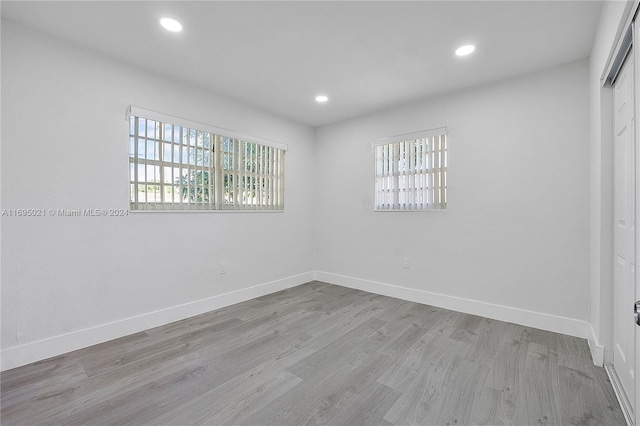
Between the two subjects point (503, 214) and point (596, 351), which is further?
point (503, 214)

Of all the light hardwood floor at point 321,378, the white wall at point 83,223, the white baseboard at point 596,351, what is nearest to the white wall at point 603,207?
the white baseboard at point 596,351

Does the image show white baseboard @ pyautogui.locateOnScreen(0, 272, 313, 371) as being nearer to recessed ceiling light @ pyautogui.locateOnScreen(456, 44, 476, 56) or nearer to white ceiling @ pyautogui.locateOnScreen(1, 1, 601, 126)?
white ceiling @ pyautogui.locateOnScreen(1, 1, 601, 126)

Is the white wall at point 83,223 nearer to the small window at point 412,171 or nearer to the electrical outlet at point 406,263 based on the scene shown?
the small window at point 412,171

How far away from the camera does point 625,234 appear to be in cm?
174

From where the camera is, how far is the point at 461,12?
6.61 ft

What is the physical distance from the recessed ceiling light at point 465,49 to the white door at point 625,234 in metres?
1.05

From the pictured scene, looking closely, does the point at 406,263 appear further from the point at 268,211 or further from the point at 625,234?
the point at 625,234

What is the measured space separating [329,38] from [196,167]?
80.6 inches

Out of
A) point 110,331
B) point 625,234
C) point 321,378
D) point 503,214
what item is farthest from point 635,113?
point 110,331


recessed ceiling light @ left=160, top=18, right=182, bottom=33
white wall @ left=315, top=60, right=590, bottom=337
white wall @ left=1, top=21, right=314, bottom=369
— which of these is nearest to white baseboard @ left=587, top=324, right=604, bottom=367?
white wall @ left=315, top=60, right=590, bottom=337

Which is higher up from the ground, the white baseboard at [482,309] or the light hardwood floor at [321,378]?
the white baseboard at [482,309]

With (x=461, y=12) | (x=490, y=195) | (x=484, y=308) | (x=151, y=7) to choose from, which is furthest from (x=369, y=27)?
(x=484, y=308)

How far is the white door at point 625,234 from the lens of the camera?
159cm

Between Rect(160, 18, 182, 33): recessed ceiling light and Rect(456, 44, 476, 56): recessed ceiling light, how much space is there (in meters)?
2.39
